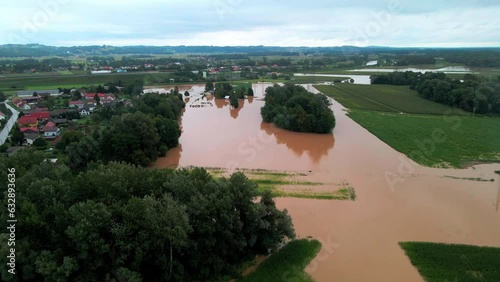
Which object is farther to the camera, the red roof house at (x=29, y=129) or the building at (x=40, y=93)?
the building at (x=40, y=93)

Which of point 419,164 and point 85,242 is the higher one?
point 85,242

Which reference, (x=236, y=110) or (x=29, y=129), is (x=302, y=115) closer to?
(x=236, y=110)

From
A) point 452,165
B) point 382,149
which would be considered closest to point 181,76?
point 382,149

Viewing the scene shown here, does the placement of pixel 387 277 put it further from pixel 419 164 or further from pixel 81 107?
pixel 81 107

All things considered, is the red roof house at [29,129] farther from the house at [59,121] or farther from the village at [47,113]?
the house at [59,121]

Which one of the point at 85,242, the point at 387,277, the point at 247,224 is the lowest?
the point at 387,277

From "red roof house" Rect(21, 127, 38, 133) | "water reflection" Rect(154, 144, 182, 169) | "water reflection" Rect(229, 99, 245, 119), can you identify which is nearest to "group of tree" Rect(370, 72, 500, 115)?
"water reflection" Rect(229, 99, 245, 119)

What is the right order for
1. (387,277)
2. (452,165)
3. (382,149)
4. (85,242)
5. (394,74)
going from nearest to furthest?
(85,242) → (387,277) → (452,165) → (382,149) → (394,74)

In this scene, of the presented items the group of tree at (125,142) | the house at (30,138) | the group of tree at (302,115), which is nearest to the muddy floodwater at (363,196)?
the group of tree at (302,115)
